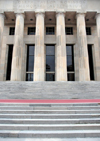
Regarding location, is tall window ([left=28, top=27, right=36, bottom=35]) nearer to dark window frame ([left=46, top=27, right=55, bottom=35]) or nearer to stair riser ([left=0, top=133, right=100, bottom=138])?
dark window frame ([left=46, top=27, right=55, bottom=35])

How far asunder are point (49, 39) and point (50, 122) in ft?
93.1

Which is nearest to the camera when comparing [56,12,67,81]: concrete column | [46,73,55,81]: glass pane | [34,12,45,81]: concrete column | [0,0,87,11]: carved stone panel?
[56,12,67,81]: concrete column

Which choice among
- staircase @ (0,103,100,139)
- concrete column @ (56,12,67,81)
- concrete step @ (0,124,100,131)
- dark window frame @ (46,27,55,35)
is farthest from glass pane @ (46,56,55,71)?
concrete step @ (0,124,100,131)

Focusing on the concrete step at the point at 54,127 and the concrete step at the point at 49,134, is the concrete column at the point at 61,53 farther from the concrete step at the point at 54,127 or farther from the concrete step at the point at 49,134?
the concrete step at the point at 49,134

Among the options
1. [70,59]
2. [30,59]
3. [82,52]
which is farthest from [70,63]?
[30,59]

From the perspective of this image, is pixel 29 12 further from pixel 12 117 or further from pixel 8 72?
pixel 12 117

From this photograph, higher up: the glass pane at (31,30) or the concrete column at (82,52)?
the glass pane at (31,30)

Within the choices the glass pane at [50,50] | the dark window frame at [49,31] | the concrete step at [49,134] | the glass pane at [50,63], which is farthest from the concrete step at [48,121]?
the dark window frame at [49,31]

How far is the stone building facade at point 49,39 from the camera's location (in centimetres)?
2597

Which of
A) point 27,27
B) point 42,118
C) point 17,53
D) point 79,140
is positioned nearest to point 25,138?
point 42,118

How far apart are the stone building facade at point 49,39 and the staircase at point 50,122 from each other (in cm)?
1617

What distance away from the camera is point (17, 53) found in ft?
86.5

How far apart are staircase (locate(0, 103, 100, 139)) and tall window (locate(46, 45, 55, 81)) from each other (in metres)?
22.6

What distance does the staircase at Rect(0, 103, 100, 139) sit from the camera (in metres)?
6.07
